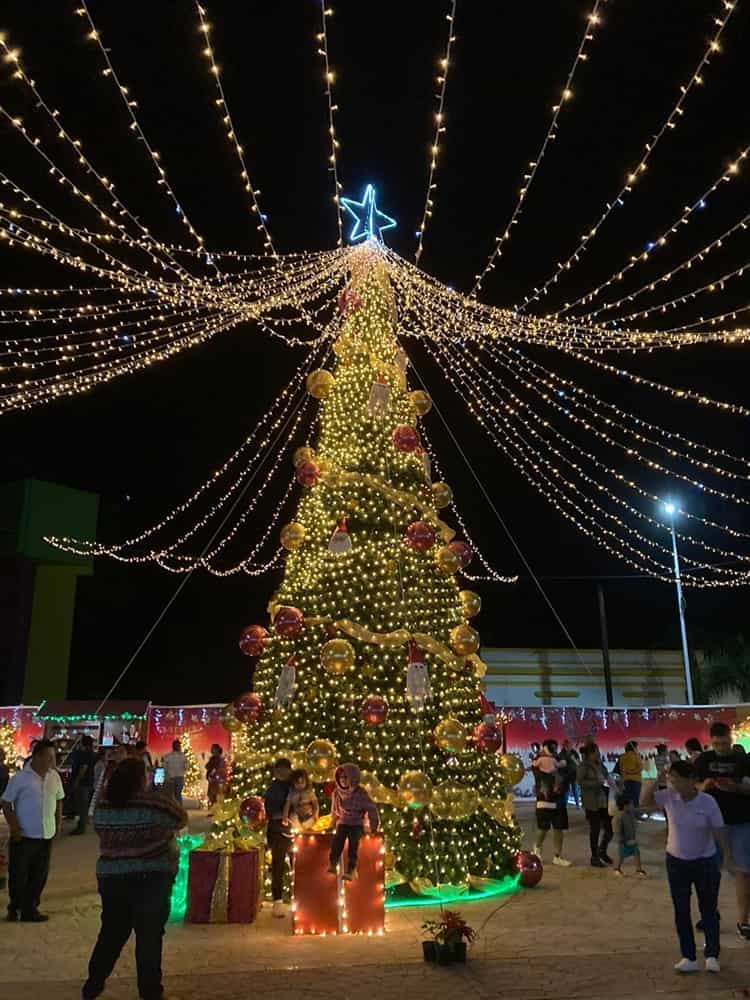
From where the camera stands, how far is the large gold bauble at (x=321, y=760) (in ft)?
23.7

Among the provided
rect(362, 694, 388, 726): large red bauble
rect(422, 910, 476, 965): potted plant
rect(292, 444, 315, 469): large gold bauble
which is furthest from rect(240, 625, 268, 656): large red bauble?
rect(422, 910, 476, 965): potted plant

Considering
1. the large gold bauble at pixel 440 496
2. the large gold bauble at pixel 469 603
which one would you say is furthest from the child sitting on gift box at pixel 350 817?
the large gold bauble at pixel 440 496

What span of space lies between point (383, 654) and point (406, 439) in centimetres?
235

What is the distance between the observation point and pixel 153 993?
4199mm

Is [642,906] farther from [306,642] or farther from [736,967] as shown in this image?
[306,642]

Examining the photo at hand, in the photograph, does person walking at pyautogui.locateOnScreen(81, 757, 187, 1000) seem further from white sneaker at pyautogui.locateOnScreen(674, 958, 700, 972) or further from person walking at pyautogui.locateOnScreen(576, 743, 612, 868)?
person walking at pyautogui.locateOnScreen(576, 743, 612, 868)

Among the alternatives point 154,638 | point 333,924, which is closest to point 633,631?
point 154,638

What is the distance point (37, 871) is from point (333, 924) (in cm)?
253

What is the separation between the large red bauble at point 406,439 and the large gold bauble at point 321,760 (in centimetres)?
324

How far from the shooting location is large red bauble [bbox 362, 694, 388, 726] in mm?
7289

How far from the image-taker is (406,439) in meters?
8.56

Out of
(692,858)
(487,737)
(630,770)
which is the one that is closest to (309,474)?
(487,737)

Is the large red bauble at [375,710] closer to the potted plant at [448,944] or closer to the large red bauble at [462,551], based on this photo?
the large red bauble at [462,551]

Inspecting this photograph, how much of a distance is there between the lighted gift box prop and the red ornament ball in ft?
12.4
